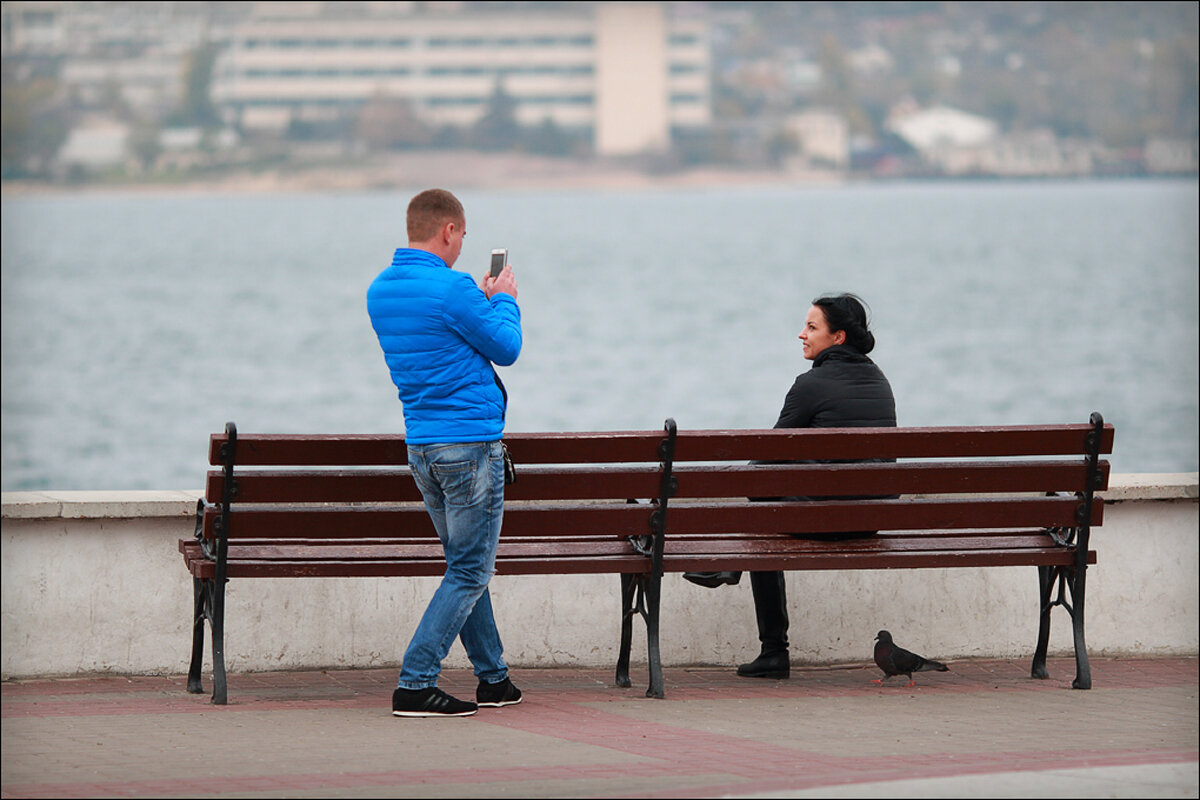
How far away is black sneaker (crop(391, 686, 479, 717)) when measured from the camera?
5777 millimetres

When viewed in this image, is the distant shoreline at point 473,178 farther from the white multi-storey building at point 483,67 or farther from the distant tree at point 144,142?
the white multi-storey building at point 483,67

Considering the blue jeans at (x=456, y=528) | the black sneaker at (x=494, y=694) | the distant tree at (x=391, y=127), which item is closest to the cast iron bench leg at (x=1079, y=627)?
the black sneaker at (x=494, y=694)

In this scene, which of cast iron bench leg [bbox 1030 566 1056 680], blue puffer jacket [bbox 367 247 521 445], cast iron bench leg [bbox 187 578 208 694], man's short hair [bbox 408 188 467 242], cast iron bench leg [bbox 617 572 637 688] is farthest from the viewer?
cast iron bench leg [bbox 1030 566 1056 680]

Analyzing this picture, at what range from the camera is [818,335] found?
6648 millimetres

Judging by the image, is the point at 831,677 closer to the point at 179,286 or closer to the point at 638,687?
the point at 638,687

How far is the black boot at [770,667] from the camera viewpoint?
265 inches

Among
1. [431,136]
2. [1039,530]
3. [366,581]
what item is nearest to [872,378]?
[1039,530]

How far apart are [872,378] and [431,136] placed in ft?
418

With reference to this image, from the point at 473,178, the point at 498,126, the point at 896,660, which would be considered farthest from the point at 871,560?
the point at 473,178

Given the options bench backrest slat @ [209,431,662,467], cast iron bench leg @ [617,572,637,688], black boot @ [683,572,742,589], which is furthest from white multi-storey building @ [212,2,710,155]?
bench backrest slat @ [209,431,662,467]

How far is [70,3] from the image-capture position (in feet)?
417

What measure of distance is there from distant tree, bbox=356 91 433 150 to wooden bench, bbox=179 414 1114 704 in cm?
12652

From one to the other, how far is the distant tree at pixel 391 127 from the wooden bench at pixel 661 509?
126521 millimetres

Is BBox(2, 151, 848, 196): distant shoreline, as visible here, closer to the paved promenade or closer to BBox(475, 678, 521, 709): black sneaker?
the paved promenade
